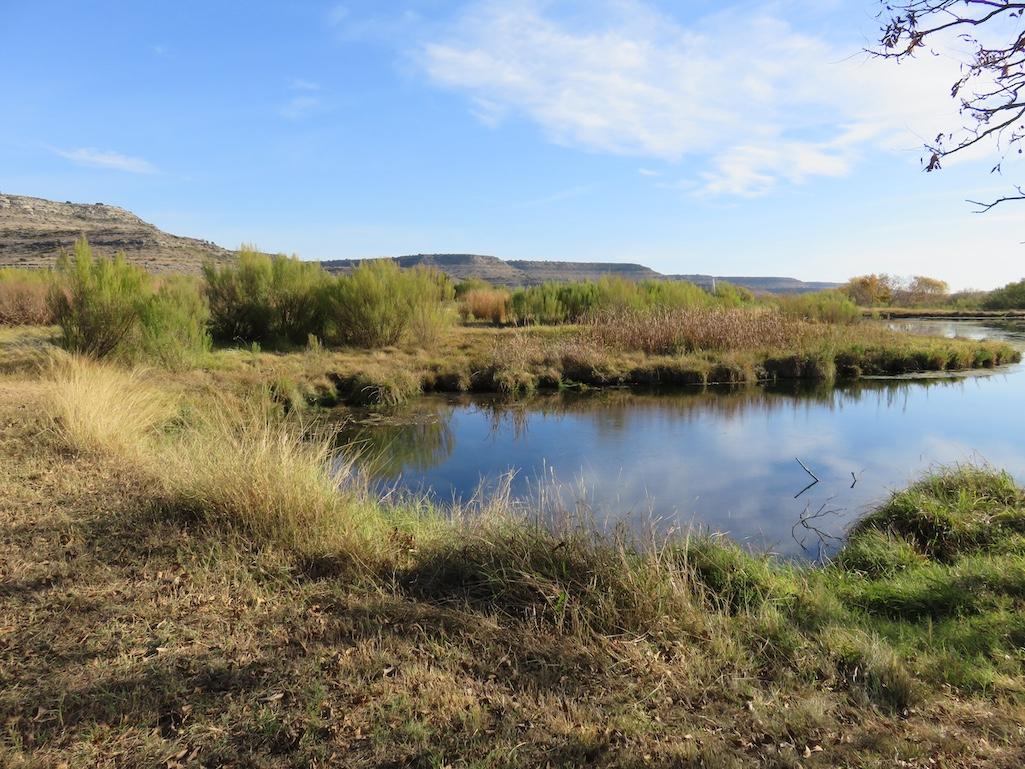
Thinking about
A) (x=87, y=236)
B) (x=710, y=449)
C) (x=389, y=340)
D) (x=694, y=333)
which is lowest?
(x=710, y=449)

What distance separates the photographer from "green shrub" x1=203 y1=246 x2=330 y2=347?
18.3 m

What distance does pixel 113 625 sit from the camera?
343 centimetres

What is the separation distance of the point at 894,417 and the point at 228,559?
490 inches

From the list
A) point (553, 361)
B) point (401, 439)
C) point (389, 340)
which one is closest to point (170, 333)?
point (401, 439)

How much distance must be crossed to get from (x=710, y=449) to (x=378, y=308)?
10.9 metres

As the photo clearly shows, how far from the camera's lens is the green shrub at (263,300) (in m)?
18.3

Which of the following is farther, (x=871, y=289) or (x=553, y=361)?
(x=871, y=289)

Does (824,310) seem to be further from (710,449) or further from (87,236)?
(87,236)

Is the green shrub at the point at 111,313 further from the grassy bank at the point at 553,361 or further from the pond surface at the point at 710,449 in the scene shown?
the pond surface at the point at 710,449

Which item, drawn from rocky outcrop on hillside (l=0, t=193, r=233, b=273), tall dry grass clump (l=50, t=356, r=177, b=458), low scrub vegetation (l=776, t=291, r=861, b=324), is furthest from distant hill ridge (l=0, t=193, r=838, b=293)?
tall dry grass clump (l=50, t=356, r=177, b=458)

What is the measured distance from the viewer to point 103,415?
6.74 meters

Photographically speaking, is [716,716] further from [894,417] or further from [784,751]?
[894,417]

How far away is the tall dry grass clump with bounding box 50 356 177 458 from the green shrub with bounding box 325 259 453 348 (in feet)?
31.4

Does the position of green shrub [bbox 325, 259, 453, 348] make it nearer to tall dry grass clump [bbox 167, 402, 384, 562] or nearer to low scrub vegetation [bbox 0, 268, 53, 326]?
low scrub vegetation [bbox 0, 268, 53, 326]
